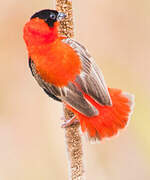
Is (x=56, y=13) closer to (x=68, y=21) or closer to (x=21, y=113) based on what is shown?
(x=68, y=21)

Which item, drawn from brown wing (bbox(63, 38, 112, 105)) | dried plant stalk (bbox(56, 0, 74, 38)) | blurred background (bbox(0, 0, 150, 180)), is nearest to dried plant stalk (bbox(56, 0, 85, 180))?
dried plant stalk (bbox(56, 0, 74, 38))

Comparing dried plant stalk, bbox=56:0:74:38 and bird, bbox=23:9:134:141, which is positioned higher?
dried plant stalk, bbox=56:0:74:38

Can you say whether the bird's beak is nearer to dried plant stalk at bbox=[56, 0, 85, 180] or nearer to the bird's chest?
dried plant stalk at bbox=[56, 0, 85, 180]

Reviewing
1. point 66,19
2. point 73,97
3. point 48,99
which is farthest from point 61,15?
point 48,99

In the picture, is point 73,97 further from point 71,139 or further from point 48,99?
point 48,99

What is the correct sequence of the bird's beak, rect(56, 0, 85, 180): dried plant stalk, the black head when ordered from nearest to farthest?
rect(56, 0, 85, 180): dried plant stalk → the bird's beak → the black head

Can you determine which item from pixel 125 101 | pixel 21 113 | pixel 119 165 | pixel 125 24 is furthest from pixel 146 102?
pixel 21 113
